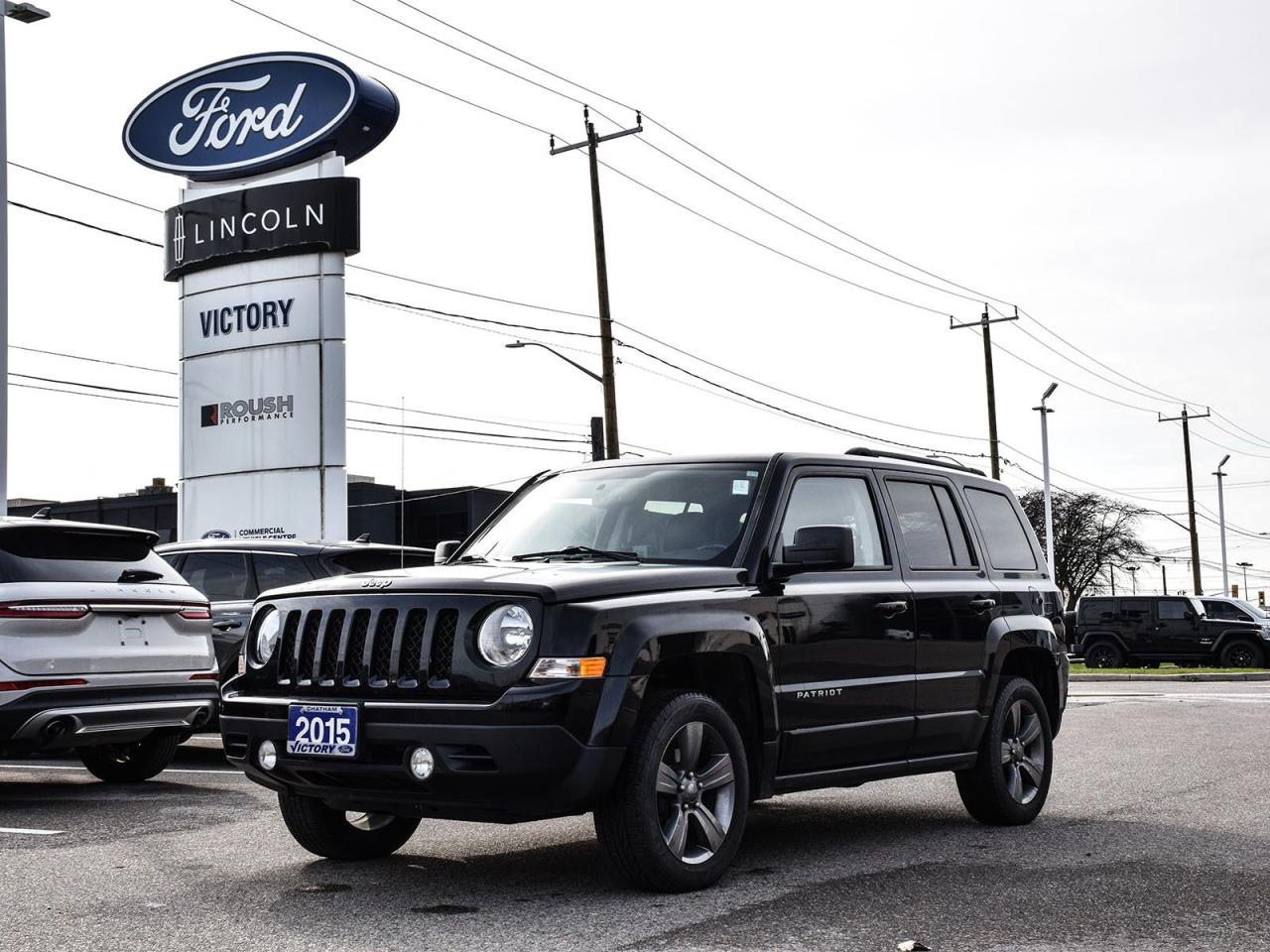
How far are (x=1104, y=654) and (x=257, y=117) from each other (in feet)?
73.5

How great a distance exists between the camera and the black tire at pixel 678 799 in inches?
228

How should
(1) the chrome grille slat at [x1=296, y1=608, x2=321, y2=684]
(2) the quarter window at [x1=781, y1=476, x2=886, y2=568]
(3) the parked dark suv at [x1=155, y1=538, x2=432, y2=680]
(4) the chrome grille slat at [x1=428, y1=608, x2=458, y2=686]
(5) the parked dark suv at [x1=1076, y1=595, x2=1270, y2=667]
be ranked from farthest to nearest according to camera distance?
(5) the parked dark suv at [x1=1076, y1=595, x2=1270, y2=667] < (3) the parked dark suv at [x1=155, y1=538, x2=432, y2=680] < (2) the quarter window at [x1=781, y1=476, x2=886, y2=568] < (1) the chrome grille slat at [x1=296, y1=608, x2=321, y2=684] < (4) the chrome grille slat at [x1=428, y1=608, x2=458, y2=686]

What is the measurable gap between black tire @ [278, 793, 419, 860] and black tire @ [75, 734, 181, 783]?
140 inches

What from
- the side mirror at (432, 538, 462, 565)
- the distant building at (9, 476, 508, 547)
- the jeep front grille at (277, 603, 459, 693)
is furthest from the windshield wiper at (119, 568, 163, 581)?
the distant building at (9, 476, 508, 547)

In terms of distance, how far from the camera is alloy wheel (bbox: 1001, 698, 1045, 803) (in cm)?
823

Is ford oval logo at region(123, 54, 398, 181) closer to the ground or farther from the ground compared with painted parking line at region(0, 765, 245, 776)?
farther from the ground

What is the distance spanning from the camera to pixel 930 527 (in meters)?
8.02

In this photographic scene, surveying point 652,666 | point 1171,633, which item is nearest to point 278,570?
point 652,666

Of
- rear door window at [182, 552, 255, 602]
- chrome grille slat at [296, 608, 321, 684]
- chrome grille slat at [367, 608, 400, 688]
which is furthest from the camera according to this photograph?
rear door window at [182, 552, 255, 602]

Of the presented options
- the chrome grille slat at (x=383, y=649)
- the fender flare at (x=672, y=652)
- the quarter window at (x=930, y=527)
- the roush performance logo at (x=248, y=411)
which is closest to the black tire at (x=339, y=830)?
the chrome grille slat at (x=383, y=649)

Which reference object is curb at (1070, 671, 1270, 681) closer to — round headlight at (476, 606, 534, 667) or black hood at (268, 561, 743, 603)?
black hood at (268, 561, 743, 603)

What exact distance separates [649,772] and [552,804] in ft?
1.36

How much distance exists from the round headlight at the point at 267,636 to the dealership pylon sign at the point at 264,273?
58.7 ft

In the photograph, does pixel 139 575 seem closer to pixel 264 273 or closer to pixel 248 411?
pixel 248 411
